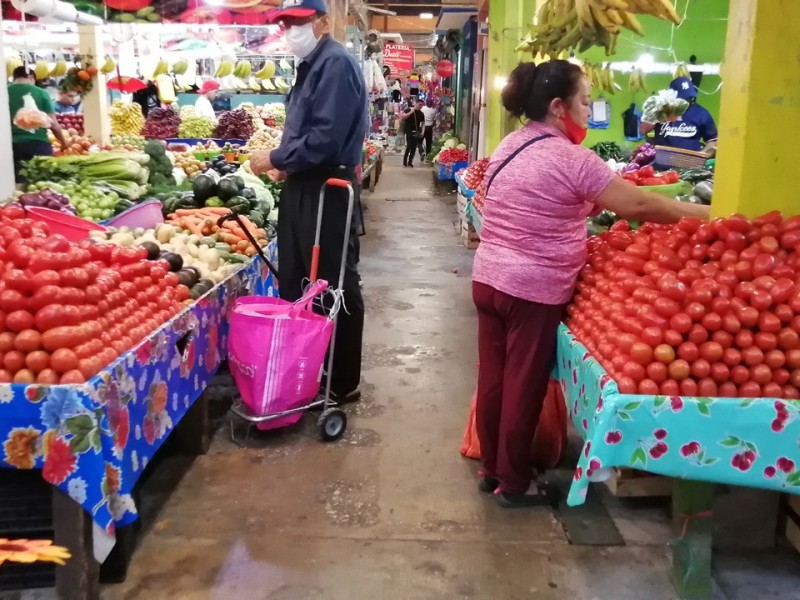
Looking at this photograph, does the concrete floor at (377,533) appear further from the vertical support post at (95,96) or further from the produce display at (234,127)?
the produce display at (234,127)

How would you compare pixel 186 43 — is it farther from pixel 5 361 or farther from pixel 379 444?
pixel 5 361

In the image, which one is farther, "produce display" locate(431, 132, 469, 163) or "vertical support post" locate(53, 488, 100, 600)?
"produce display" locate(431, 132, 469, 163)

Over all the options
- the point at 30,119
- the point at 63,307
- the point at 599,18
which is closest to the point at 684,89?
the point at 599,18

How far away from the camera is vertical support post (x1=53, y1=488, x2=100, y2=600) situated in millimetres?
2471

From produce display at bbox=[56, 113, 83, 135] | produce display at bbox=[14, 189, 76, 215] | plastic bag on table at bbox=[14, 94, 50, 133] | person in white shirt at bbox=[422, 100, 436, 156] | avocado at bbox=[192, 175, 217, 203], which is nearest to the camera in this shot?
produce display at bbox=[14, 189, 76, 215]

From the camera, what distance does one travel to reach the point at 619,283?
289 centimetres

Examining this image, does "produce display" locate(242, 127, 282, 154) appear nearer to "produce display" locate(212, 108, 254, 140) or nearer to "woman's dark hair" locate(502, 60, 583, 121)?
"produce display" locate(212, 108, 254, 140)

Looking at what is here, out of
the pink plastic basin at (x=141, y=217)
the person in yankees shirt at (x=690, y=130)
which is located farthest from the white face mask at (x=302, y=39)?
Result: the person in yankees shirt at (x=690, y=130)

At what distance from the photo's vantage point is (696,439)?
2428 mm

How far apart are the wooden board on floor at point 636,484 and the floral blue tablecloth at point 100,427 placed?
199 cm

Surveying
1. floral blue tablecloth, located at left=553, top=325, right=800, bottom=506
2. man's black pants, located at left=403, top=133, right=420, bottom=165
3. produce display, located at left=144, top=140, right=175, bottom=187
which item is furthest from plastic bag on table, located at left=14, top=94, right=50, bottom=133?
man's black pants, located at left=403, top=133, right=420, bottom=165

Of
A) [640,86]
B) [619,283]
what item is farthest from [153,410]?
[640,86]

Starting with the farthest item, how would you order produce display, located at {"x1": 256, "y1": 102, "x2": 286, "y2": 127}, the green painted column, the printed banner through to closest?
1. the printed banner
2. produce display, located at {"x1": 256, "y1": 102, "x2": 286, "y2": 127}
3. the green painted column

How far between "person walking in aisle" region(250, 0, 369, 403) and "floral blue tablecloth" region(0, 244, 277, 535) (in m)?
1.29
